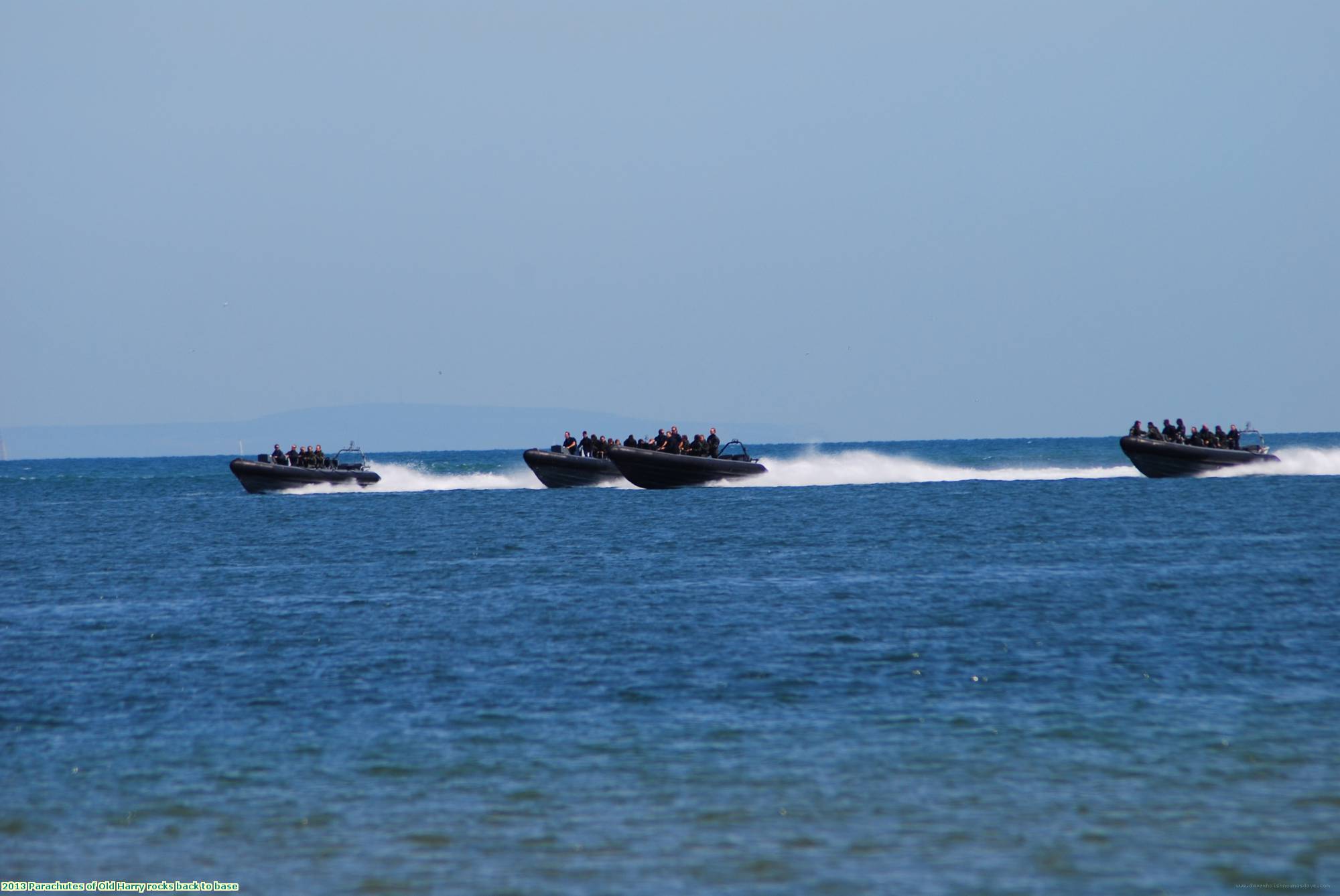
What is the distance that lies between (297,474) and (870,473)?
1197 inches

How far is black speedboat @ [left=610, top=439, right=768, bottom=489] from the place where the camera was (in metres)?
51.3

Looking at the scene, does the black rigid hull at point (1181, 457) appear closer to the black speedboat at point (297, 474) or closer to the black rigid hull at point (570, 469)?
the black rigid hull at point (570, 469)

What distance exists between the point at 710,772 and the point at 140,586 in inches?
790

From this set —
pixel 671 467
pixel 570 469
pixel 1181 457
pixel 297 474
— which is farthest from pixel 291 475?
pixel 1181 457

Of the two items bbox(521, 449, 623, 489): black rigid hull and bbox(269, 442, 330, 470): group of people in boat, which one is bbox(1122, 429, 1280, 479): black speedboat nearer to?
bbox(521, 449, 623, 489): black rigid hull

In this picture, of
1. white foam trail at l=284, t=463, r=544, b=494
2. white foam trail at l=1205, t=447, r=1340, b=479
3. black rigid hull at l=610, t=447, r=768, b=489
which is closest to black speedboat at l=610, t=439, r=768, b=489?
black rigid hull at l=610, t=447, r=768, b=489

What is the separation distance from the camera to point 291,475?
60.2m

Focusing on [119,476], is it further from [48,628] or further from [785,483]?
[48,628]

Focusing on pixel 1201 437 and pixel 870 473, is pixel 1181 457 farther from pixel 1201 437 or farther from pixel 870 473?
pixel 870 473

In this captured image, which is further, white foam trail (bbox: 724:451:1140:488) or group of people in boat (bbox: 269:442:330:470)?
white foam trail (bbox: 724:451:1140:488)

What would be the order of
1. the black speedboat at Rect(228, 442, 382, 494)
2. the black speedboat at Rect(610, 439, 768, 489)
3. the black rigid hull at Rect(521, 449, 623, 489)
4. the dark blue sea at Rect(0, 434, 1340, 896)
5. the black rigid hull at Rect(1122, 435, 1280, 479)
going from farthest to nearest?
the black speedboat at Rect(228, 442, 382, 494), the black rigid hull at Rect(521, 449, 623, 489), the black rigid hull at Rect(1122, 435, 1280, 479), the black speedboat at Rect(610, 439, 768, 489), the dark blue sea at Rect(0, 434, 1340, 896)

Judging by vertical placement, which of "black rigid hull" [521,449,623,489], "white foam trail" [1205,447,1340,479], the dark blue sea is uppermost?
"white foam trail" [1205,447,1340,479]

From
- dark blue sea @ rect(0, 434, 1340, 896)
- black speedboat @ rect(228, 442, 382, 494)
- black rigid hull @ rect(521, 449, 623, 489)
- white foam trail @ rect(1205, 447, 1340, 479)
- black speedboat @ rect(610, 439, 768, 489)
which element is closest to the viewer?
dark blue sea @ rect(0, 434, 1340, 896)

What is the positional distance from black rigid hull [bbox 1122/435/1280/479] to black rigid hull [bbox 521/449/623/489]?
63.7ft
